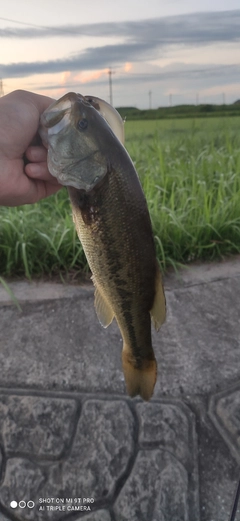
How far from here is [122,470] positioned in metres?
2.02

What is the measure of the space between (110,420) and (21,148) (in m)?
1.15

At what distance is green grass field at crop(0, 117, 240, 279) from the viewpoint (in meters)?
3.01

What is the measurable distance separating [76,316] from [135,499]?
0.94 meters

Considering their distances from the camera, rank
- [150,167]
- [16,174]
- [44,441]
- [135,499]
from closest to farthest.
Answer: [16,174]
[135,499]
[44,441]
[150,167]

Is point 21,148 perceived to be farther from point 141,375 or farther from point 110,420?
point 110,420

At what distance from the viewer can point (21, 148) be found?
160 cm

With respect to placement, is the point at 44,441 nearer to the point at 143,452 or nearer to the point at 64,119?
the point at 143,452

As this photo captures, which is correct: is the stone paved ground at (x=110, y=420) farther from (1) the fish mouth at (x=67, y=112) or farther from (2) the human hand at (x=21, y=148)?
(1) the fish mouth at (x=67, y=112)

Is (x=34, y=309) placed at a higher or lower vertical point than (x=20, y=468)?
higher

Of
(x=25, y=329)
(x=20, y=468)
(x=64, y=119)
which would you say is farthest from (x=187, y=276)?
(x=64, y=119)

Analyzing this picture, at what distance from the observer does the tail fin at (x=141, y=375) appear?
1527 millimetres

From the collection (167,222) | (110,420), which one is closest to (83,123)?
(110,420)

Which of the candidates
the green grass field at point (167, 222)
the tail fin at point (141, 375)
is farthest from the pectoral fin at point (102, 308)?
the green grass field at point (167, 222)

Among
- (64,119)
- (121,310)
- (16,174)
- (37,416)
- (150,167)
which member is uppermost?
(64,119)
